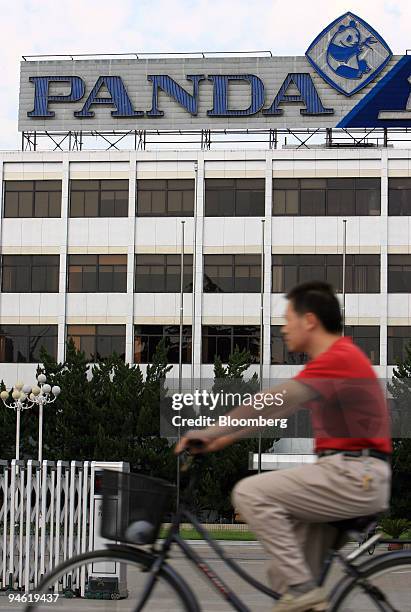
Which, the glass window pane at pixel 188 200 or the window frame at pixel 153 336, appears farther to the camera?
the glass window pane at pixel 188 200

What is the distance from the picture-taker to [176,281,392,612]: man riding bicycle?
4750 mm

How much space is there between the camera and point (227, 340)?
49312 millimetres

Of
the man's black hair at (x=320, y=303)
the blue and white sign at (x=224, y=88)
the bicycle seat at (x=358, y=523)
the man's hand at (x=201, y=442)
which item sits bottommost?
the bicycle seat at (x=358, y=523)

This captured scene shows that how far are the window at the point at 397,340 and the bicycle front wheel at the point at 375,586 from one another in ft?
146

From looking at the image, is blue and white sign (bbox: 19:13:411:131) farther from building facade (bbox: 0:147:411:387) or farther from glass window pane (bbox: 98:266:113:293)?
glass window pane (bbox: 98:266:113:293)

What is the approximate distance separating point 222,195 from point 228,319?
5398mm

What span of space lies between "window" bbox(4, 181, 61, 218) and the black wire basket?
47.3 metres

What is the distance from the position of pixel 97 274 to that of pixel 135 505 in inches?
1814

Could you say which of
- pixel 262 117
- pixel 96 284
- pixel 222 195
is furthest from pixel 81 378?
pixel 262 117

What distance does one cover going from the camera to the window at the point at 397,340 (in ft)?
160

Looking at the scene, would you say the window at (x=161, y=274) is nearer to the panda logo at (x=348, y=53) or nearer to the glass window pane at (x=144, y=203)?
the glass window pane at (x=144, y=203)

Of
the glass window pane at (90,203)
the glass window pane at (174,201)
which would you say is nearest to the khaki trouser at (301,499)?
the glass window pane at (174,201)

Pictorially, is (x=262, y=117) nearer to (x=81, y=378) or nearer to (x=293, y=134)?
(x=293, y=134)

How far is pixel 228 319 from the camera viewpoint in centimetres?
4938
